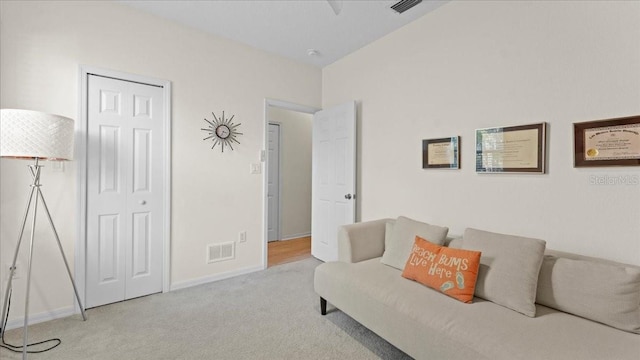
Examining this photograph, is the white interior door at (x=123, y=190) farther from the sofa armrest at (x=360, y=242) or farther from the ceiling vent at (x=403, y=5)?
the ceiling vent at (x=403, y=5)

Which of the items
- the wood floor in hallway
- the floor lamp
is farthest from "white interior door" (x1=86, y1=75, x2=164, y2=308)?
the wood floor in hallway

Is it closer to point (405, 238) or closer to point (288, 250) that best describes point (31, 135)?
point (405, 238)

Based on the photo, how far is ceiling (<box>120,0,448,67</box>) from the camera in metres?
2.54

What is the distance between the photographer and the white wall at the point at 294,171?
512 centimetres

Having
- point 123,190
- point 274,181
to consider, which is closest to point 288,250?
point 274,181

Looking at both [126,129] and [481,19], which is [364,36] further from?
[126,129]

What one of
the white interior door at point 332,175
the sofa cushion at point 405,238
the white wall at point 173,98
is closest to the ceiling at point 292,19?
the white wall at point 173,98

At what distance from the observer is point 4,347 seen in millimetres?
1900

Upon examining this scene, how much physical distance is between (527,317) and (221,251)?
111 inches

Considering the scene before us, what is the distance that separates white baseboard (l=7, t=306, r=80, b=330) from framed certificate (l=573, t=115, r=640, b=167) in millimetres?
3991

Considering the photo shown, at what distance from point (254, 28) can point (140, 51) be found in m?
1.13

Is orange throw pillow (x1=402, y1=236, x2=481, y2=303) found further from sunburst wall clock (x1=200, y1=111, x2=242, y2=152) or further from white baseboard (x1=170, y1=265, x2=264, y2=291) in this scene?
sunburst wall clock (x1=200, y1=111, x2=242, y2=152)

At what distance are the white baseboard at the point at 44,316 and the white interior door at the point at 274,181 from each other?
2.93 metres

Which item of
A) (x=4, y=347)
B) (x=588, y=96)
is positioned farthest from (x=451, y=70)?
(x=4, y=347)
